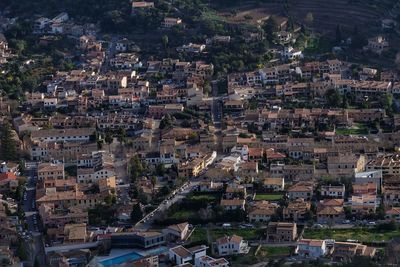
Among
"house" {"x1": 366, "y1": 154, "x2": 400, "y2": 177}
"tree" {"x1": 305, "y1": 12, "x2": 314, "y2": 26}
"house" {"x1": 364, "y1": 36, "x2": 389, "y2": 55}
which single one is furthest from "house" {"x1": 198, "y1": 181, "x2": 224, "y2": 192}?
"tree" {"x1": 305, "y1": 12, "x2": 314, "y2": 26}

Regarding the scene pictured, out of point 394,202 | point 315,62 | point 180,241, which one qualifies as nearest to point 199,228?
point 180,241

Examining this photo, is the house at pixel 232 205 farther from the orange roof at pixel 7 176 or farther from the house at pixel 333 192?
the orange roof at pixel 7 176

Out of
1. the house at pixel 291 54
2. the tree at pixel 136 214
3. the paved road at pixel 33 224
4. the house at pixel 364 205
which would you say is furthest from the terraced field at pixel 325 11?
the tree at pixel 136 214

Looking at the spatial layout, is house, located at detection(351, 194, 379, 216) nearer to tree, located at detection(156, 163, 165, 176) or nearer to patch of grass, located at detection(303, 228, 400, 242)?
patch of grass, located at detection(303, 228, 400, 242)

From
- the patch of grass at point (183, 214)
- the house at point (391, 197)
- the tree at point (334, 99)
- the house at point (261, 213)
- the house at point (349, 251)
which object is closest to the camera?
the house at point (349, 251)

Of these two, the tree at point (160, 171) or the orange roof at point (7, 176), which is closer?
the orange roof at point (7, 176)
